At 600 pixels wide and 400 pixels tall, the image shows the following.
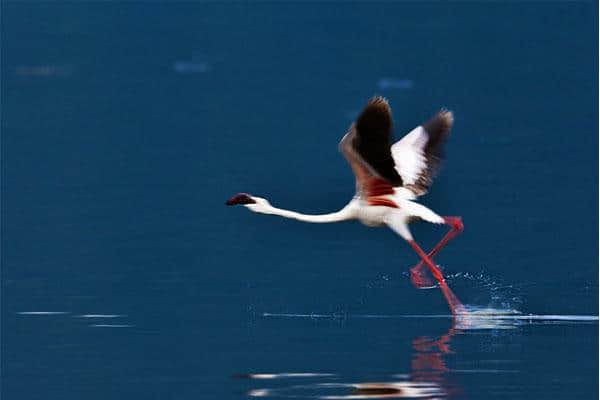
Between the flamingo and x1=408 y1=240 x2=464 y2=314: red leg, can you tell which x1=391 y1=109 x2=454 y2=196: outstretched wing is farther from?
x1=408 y1=240 x2=464 y2=314: red leg

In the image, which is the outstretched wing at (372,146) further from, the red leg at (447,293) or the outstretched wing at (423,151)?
the red leg at (447,293)

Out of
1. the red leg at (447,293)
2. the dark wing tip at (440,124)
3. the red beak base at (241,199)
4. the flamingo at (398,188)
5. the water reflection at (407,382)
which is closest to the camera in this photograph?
the water reflection at (407,382)

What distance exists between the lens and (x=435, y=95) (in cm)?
4497

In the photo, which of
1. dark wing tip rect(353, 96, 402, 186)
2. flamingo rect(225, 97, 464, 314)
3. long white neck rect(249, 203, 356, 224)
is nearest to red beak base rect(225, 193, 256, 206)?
flamingo rect(225, 97, 464, 314)

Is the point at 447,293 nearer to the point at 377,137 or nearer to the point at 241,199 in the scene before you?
the point at 377,137

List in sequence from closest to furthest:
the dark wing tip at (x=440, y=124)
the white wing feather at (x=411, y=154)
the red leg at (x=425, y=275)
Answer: the red leg at (x=425, y=275)
the white wing feather at (x=411, y=154)
the dark wing tip at (x=440, y=124)

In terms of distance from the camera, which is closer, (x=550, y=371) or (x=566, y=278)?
(x=550, y=371)

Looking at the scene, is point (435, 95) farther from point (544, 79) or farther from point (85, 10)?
point (85, 10)

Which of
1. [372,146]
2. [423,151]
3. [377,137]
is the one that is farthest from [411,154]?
[377,137]

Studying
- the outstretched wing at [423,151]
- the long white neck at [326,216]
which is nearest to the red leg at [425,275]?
the outstretched wing at [423,151]

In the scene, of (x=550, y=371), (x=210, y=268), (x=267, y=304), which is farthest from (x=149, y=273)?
(x=550, y=371)

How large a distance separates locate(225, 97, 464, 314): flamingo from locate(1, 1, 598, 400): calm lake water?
0.28 m

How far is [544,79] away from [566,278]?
1067 inches

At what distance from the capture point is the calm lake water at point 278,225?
46.3ft
